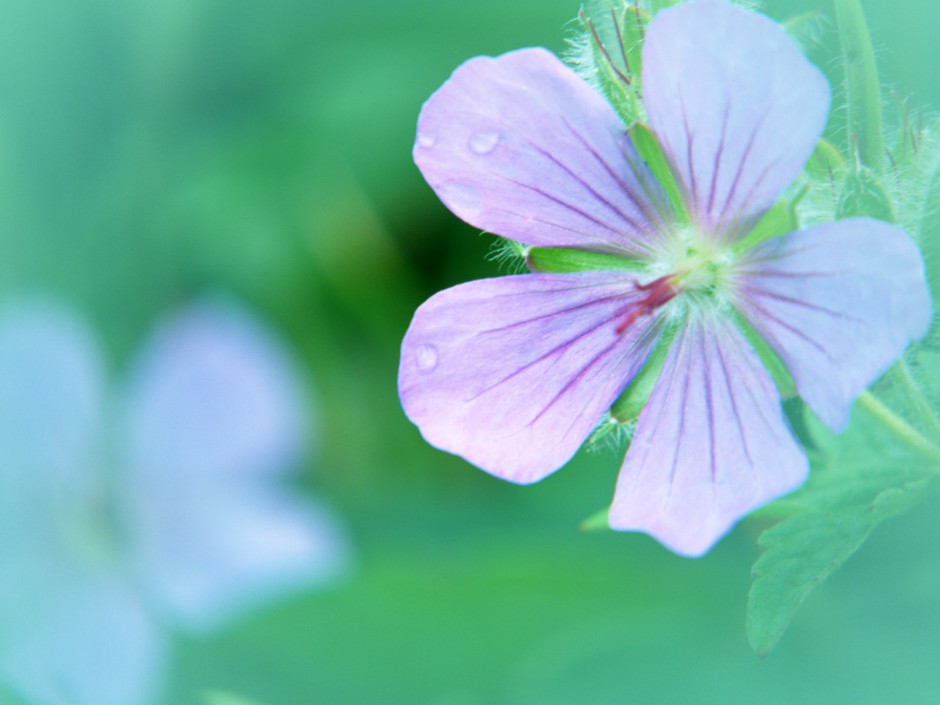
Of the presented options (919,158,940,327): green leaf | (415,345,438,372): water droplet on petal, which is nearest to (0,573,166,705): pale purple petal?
(415,345,438,372): water droplet on petal

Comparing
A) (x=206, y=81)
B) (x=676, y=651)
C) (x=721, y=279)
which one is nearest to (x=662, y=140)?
(x=721, y=279)

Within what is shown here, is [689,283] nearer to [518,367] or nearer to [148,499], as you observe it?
[518,367]

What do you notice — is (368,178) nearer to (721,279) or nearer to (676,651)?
(676,651)

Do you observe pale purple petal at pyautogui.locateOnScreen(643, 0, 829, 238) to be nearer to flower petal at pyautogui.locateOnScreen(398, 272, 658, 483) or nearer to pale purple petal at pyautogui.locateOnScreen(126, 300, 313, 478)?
flower petal at pyautogui.locateOnScreen(398, 272, 658, 483)

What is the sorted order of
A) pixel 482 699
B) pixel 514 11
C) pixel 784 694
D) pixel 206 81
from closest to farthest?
pixel 784 694
pixel 482 699
pixel 514 11
pixel 206 81

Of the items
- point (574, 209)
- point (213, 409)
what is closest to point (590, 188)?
point (574, 209)

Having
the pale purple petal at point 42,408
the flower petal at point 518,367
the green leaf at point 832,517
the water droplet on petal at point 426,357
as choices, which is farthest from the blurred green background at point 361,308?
the water droplet on petal at point 426,357
